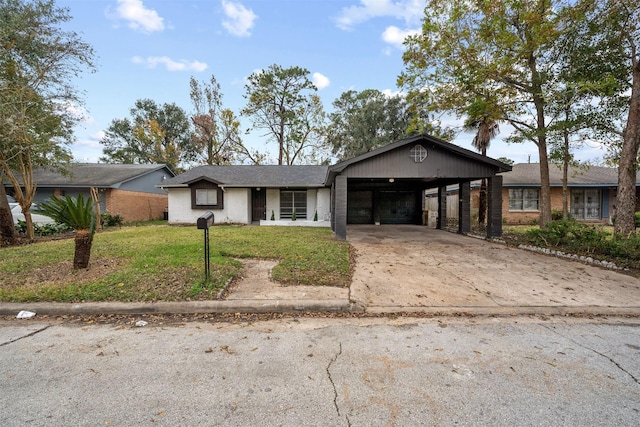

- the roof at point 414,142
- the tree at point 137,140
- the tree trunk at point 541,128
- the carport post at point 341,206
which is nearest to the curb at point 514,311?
the carport post at point 341,206

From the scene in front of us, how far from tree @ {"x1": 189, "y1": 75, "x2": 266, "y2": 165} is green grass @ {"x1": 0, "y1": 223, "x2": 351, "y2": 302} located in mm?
20669

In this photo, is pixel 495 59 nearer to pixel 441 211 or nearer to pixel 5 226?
pixel 441 211

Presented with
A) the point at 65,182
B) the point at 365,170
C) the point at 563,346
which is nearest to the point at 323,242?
the point at 365,170

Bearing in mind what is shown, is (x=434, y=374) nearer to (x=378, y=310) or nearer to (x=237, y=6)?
(x=378, y=310)

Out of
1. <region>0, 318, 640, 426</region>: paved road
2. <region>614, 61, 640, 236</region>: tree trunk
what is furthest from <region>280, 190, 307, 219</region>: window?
<region>0, 318, 640, 426</region>: paved road

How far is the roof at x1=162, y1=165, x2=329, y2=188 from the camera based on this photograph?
15.4 metres

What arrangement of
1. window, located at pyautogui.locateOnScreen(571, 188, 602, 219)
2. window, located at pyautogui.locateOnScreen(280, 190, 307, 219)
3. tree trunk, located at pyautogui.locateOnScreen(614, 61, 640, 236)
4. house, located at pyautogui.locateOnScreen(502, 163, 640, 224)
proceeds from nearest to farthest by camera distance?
tree trunk, located at pyautogui.locateOnScreen(614, 61, 640, 236) < window, located at pyautogui.locateOnScreen(280, 190, 307, 219) < house, located at pyautogui.locateOnScreen(502, 163, 640, 224) < window, located at pyautogui.locateOnScreen(571, 188, 602, 219)

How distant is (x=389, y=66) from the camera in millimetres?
12453

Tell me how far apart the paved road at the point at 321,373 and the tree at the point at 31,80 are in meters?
8.45

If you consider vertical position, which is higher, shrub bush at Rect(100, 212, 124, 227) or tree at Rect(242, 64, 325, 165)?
tree at Rect(242, 64, 325, 165)

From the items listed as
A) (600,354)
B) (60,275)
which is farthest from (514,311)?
(60,275)

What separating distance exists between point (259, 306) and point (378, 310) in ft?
5.51

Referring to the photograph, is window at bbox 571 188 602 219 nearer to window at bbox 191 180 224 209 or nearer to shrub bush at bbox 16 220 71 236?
window at bbox 191 180 224 209

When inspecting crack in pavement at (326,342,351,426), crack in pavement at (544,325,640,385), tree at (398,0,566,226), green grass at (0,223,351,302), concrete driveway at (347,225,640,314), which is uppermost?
tree at (398,0,566,226)
